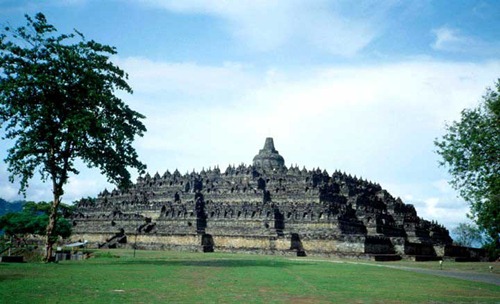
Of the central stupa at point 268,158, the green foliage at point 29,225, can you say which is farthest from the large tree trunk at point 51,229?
the central stupa at point 268,158

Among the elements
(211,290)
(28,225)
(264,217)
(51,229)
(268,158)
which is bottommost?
(211,290)

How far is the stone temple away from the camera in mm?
55875

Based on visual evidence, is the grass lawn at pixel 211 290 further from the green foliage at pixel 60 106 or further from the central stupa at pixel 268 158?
the central stupa at pixel 268 158

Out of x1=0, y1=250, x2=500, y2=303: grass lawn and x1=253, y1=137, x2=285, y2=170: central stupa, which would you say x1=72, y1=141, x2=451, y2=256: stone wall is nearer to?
x1=253, y1=137, x2=285, y2=170: central stupa

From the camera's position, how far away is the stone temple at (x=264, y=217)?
183 ft

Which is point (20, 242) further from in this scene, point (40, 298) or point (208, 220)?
point (40, 298)

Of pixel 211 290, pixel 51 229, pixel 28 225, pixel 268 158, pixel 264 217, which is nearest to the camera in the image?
pixel 211 290

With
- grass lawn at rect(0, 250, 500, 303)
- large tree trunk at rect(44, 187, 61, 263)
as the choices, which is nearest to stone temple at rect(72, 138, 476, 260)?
large tree trunk at rect(44, 187, 61, 263)

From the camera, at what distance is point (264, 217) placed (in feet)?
211

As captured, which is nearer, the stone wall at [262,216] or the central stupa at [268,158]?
the stone wall at [262,216]

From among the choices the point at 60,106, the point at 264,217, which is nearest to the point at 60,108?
the point at 60,106

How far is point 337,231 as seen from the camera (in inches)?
2303

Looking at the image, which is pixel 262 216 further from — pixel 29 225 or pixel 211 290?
pixel 211 290

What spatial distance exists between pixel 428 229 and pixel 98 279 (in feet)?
213
